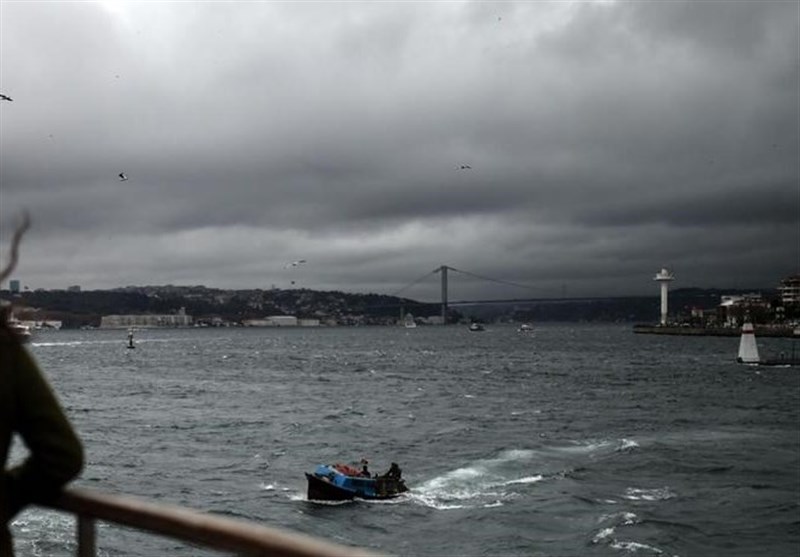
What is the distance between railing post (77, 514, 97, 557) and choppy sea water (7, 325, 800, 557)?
16340 millimetres

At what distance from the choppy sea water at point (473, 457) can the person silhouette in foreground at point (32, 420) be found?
55.8ft

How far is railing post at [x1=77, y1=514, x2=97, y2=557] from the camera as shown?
3.49 m

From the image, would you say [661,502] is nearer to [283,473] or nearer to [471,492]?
[471,492]

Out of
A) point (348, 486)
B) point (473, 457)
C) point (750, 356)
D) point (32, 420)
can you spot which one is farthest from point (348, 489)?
point (750, 356)

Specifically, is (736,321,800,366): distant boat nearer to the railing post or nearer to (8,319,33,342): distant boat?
the railing post

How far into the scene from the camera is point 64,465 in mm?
2992

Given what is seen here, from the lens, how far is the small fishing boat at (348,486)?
29156mm

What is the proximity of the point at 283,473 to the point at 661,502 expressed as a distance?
557 inches

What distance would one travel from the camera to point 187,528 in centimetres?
294

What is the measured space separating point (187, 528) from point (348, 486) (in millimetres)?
27049

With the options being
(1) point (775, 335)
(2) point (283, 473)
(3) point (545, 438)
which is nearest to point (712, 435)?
(3) point (545, 438)

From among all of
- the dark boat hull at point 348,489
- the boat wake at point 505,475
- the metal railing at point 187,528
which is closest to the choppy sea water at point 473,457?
the boat wake at point 505,475

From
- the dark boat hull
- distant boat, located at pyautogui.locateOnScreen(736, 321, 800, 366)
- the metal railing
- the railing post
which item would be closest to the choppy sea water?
the dark boat hull

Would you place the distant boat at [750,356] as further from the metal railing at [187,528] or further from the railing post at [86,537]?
the metal railing at [187,528]
